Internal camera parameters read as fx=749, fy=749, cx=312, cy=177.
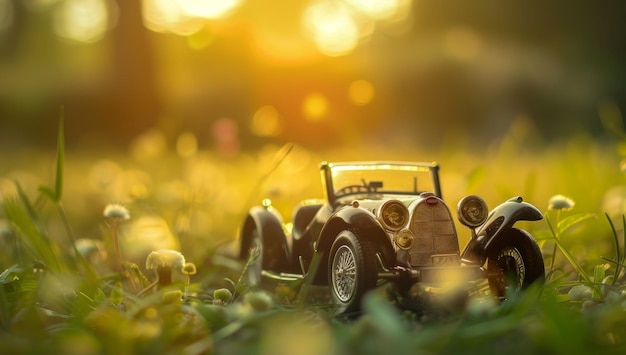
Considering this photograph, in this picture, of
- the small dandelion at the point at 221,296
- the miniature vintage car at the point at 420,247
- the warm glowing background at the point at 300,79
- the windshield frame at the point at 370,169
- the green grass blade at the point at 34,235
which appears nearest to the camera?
the green grass blade at the point at 34,235

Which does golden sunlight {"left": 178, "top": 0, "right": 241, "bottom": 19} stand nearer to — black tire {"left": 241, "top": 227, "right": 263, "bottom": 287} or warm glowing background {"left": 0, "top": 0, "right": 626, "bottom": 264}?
warm glowing background {"left": 0, "top": 0, "right": 626, "bottom": 264}

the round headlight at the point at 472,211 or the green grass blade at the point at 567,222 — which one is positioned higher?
the round headlight at the point at 472,211

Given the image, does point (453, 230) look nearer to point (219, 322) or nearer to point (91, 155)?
point (219, 322)

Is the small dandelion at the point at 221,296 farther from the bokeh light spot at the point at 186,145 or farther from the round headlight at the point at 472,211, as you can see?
the bokeh light spot at the point at 186,145

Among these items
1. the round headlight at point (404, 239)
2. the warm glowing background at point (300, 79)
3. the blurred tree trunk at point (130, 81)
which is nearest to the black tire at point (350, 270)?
the round headlight at point (404, 239)

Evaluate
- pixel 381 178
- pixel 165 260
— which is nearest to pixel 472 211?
pixel 381 178

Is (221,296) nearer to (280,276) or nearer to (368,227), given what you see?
(368,227)

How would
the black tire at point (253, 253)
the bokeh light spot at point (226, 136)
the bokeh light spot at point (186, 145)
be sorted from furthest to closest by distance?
the bokeh light spot at point (226, 136) → the bokeh light spot at point (186, 145) → the black tire at point (253, 253)
